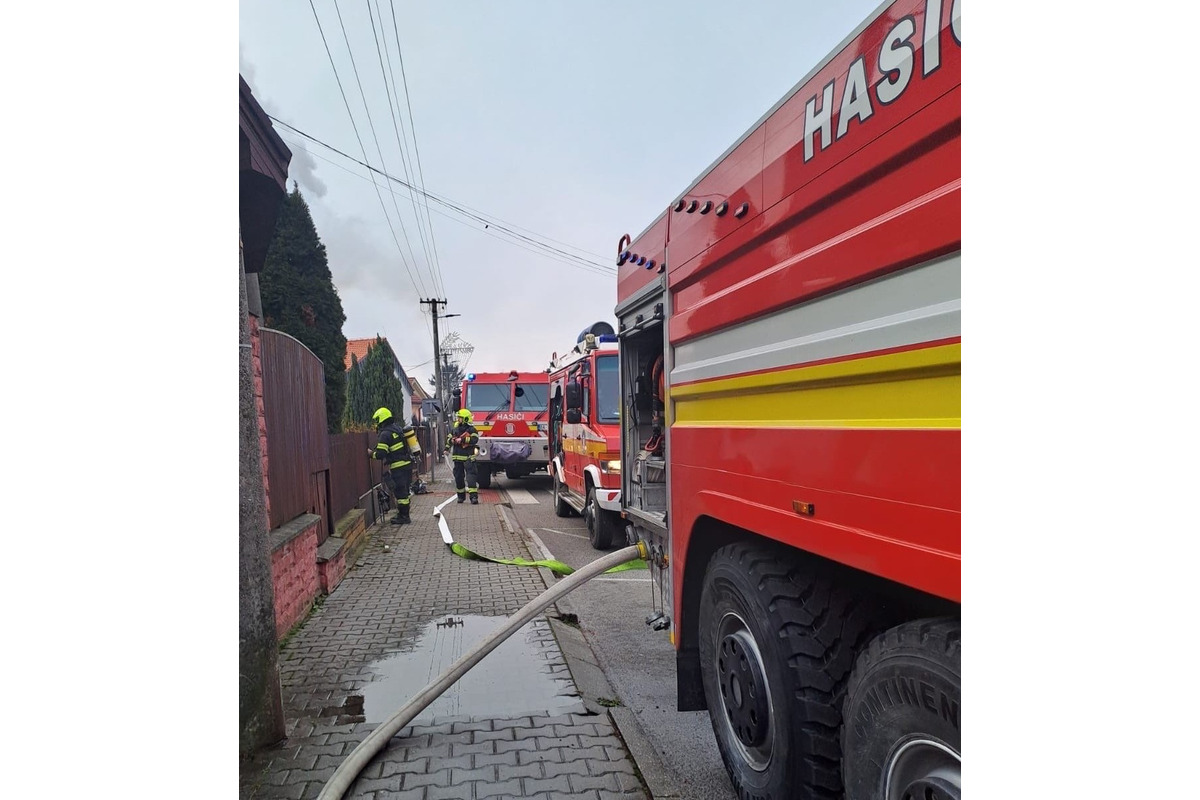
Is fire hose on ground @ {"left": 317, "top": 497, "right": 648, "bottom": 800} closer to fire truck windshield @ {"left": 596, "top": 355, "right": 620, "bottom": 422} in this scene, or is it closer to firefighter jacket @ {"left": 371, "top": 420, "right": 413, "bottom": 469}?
fire truck windshield @ {"left": 596, "top": 355, "right": 620, "bottom": 422}

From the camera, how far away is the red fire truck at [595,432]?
28.3 feet

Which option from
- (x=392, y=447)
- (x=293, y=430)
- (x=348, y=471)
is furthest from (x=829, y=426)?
(x=392, y=447)

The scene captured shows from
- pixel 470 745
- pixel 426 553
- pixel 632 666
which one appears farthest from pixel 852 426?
pixel 426 553

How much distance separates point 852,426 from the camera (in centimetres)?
183

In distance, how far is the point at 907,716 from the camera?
1.71 metres

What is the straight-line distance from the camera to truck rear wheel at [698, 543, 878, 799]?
2250mm

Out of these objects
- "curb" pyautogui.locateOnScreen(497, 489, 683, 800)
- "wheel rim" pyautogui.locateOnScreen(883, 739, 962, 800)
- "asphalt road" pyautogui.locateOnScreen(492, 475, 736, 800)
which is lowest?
"asphalt road" pyautogui.locateOnScreen(492, 475, 736, 800)

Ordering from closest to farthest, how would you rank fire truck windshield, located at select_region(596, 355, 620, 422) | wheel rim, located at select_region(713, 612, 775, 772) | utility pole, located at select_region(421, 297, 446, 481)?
wheel rim, located at select_region(713, 612, 775, 772) < fire truck windshield, located at select_region(596, 355, 620, 422) < utility pole, located at select_region(421, 297, 446, 481)

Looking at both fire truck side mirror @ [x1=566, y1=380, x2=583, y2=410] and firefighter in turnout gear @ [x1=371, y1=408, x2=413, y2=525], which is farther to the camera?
firefighter in turnout gear @ [x1=371, y1=408, x2=413, y2=525]

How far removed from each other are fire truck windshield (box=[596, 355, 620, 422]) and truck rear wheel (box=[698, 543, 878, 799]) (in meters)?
6.26

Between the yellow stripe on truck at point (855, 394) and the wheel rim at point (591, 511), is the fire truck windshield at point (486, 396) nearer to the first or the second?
the wheel rim at point (591, 511)

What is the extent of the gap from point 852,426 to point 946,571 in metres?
0.47

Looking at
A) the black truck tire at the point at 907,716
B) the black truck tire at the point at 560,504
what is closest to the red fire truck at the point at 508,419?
the black truck tire at the point at 560,504

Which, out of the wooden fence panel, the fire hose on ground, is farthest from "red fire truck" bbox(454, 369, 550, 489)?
the fire hose on ground
